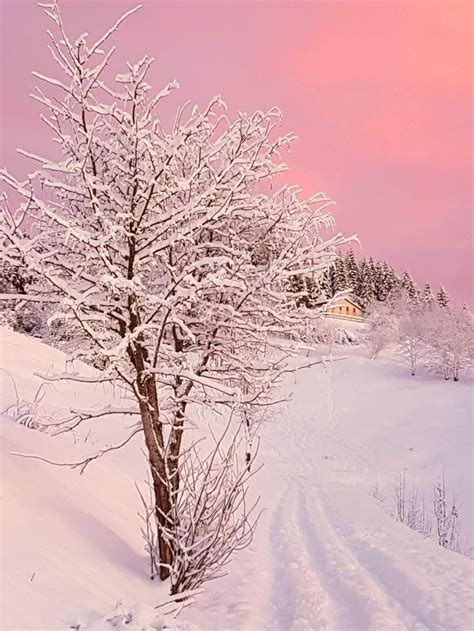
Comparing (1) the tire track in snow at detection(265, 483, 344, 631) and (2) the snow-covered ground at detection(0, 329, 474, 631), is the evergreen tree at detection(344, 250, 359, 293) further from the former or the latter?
(1) the tire track in snow at detection(265, 483, 344, 631)

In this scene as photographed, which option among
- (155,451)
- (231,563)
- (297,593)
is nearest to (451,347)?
(231,563)

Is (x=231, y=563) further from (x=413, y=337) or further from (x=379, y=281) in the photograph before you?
(x=379, y=281)

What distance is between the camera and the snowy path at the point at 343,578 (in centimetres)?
562

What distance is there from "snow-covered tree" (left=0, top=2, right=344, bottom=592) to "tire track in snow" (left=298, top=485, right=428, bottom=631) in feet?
5.48

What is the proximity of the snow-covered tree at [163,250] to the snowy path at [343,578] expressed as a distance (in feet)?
3.47

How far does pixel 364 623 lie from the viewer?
18.4 feet

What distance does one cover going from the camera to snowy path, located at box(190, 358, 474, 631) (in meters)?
5.62

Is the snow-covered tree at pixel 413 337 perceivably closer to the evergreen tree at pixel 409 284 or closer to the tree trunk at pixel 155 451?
the evergreen tree at pixel 409 284

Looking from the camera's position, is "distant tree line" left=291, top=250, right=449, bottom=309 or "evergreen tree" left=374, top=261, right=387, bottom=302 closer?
"distant tree line" left=291, top=250, right=449, bottom=309

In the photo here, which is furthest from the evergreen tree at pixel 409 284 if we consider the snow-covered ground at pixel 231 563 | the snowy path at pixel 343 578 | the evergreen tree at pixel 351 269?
the snowy path at pixel 343 578

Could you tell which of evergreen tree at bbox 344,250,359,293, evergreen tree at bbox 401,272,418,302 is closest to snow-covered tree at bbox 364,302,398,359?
evergreen tree at bbox 344,250,359,293

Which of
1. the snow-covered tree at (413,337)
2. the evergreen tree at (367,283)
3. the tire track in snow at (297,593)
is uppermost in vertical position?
the evergreen tree at (367,283)

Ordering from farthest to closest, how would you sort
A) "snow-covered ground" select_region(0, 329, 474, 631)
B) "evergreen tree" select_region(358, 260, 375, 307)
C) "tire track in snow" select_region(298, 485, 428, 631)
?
1. "evergreen tree" select_region(358, 260, 375, 307)
2. "tire track in snow" select_region(298, 485, 428, 631)
3. "snow-covered ground" select_region(0, 329, 474, 631)

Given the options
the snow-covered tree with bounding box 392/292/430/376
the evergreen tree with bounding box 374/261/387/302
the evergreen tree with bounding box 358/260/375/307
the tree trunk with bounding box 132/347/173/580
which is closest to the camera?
the tree trunk with bounding box 132/347/173/580
